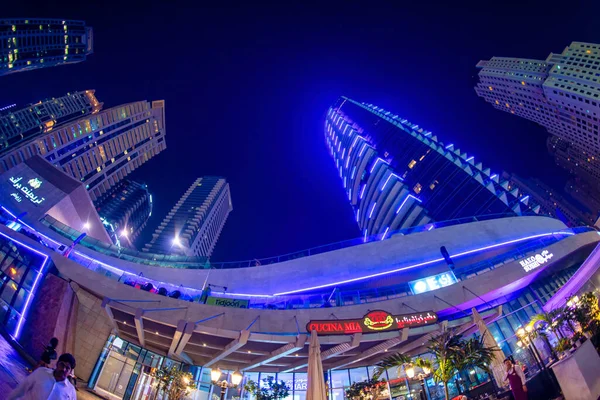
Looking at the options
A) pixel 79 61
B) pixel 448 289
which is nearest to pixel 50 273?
pixel 448 289

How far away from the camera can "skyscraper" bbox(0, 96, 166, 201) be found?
80688 millimetres

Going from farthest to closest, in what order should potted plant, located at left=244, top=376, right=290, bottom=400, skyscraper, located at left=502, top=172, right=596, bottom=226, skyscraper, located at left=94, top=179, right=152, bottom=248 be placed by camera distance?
skyscraper, located at left=94, top=179, right=152, bottom=248 → skyscraper, located at left=502, top=172, right=596, bottom=226 → potted plant, located at left=244, top=376, right=290, bottom=400

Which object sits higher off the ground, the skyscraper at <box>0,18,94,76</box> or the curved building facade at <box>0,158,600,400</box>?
the skyscraper at <box>0,18,94,76</box>

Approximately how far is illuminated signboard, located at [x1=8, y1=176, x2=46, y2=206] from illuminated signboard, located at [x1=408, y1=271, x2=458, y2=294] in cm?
4528

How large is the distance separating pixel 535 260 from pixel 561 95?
7669 centimetres

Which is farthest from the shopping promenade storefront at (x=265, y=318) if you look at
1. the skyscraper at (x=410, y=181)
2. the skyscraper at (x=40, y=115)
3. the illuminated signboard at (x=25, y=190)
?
the skyscraper at (x=40, y=115)

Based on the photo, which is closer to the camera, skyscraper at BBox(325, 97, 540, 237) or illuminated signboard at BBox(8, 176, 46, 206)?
illuminated signboard at BBox(8, 176, 46, 206)

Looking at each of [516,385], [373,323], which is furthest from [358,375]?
[516,385]

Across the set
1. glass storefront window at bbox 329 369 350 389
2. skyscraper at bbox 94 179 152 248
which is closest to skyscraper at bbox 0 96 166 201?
skyscraper at bbox 94 179 152 248

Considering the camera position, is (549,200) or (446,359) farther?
(549,200)

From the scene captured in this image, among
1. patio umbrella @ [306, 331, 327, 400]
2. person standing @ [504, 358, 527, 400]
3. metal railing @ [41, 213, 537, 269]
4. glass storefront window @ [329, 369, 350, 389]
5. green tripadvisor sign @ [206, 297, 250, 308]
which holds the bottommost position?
person standing @ [504, 358, 527, 400]

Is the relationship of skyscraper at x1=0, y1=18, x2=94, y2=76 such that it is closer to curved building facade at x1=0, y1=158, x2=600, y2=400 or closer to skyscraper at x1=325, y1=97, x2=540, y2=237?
curved building facade at x1=0, y1=158, x2=600, y2=400

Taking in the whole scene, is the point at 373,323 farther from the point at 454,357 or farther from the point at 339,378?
the point at 454,357

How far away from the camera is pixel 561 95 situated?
7850 centimetres
